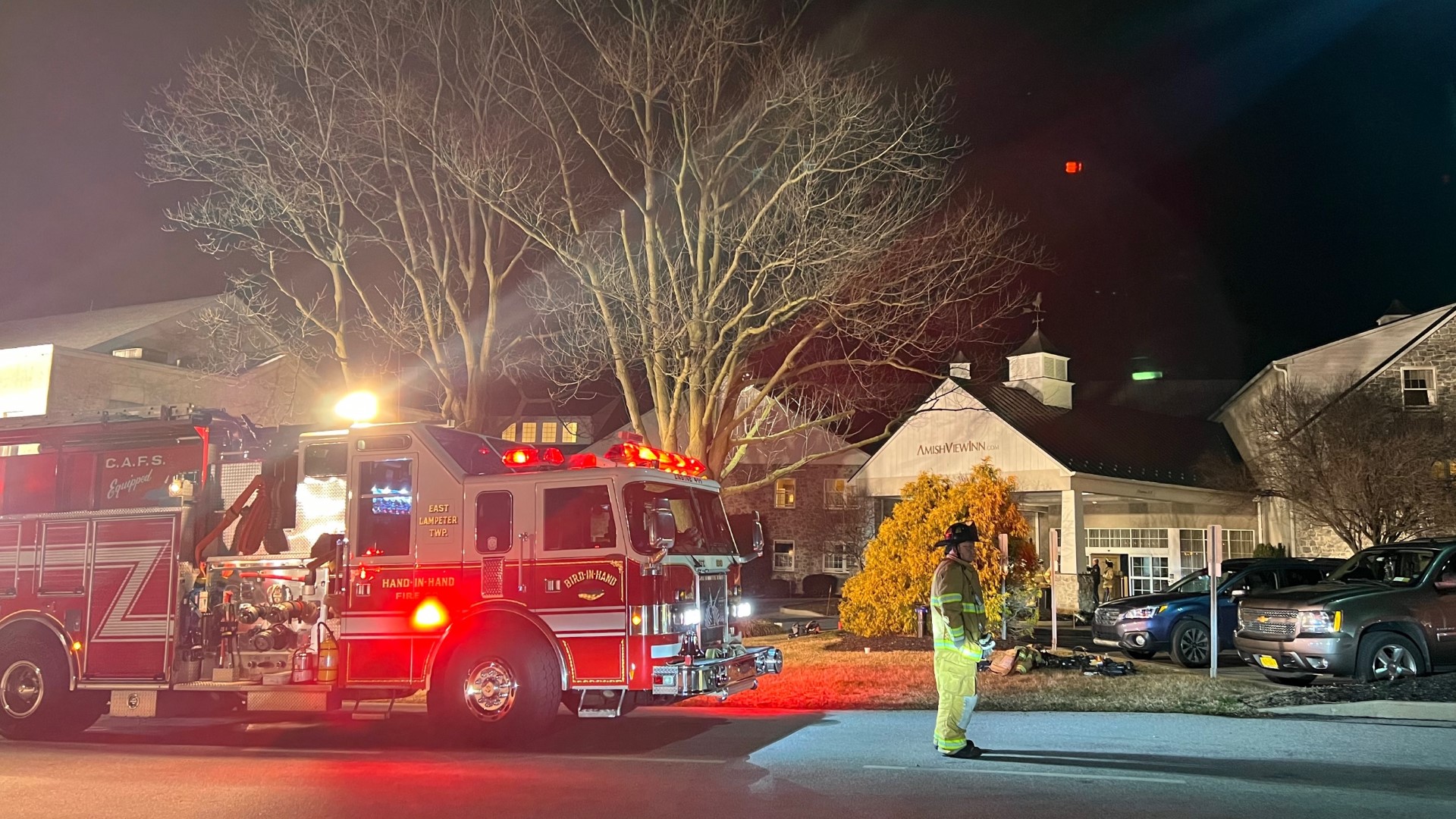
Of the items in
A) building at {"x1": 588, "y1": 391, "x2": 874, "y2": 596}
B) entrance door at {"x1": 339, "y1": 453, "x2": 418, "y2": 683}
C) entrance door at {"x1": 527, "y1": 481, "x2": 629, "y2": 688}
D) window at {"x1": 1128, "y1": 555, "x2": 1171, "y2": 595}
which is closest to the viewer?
entrance door at {"x1": 527, "y1": 481, "x2": 629, "y2": 688}

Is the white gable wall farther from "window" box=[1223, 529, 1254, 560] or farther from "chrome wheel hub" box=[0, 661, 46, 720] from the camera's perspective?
"chrome wheel hub" box=[0, 661, 46, 720]

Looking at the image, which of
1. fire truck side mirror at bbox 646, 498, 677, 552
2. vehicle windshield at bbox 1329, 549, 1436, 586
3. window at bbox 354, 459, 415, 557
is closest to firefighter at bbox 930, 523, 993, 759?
fire truck side mirror at bbox 646, 498, 677, 552

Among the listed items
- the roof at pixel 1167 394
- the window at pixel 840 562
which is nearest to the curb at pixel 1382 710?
the window at pixel 840 562

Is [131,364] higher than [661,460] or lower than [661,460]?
higher

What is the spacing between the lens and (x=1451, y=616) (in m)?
12.5

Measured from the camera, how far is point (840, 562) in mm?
42938

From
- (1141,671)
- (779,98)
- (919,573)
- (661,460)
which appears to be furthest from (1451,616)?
(779,98)

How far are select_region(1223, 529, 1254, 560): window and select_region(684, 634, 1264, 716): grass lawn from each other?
67.3 ft

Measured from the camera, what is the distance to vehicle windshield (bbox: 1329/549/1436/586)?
1291 centimetres

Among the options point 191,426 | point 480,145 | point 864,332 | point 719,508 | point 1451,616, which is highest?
point 480,145

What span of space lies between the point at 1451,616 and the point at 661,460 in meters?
9.21

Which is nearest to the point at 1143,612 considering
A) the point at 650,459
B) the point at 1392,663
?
the point at 1392,663

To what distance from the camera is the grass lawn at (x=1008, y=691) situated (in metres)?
11.4

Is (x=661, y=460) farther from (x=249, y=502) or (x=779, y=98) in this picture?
(x=779, y=98)
